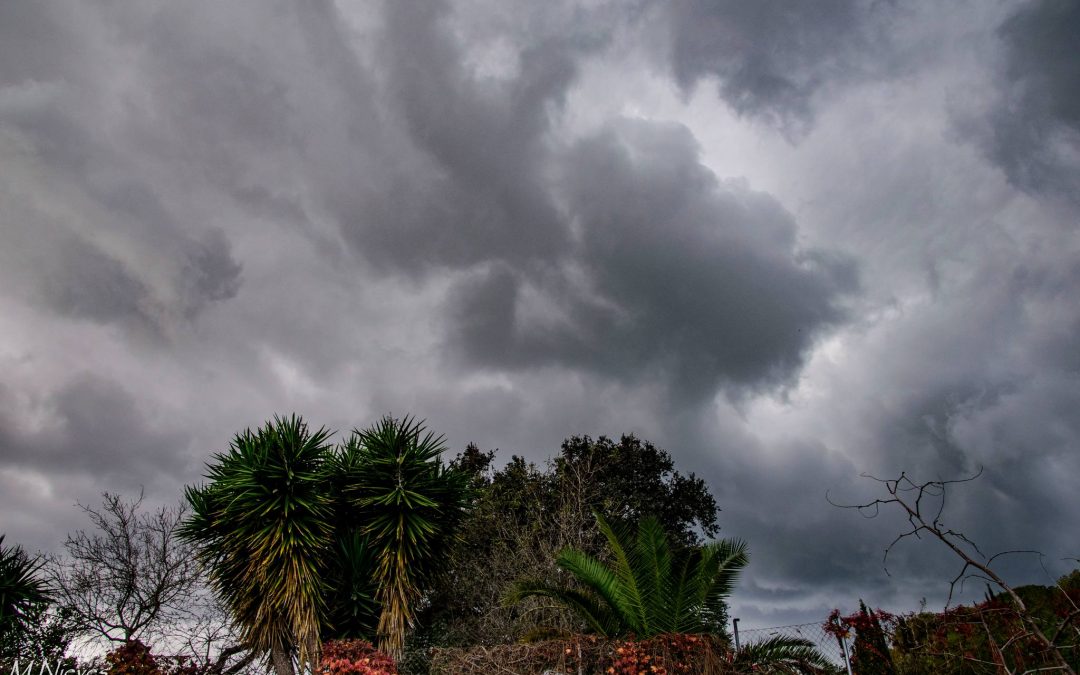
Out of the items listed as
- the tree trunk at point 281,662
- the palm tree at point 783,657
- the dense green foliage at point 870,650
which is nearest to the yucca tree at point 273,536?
the tree trunk at point 281,662

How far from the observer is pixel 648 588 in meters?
10.5

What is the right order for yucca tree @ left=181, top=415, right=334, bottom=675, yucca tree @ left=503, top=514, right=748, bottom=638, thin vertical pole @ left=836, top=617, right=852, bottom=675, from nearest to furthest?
thin vertical pole @ left=836, top=617, right=852, bottom=675, yucca tree @ left=503, top=514, right=748, bottom=638, yucca tree @ left=181, top=415, right=334, bottom=675

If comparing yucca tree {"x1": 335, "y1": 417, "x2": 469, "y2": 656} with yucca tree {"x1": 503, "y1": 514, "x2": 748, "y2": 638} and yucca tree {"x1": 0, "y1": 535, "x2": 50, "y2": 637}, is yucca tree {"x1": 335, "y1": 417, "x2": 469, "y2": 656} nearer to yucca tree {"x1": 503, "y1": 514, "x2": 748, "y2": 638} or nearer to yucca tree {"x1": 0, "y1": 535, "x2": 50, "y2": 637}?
yucca tree {"x1": 503, "y1": 514, "x2": 748, "y2": 638}

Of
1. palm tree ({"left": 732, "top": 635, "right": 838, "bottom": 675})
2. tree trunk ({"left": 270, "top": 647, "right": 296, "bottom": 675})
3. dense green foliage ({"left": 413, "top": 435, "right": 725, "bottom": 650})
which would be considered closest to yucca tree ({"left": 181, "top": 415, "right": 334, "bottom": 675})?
tree trunk ({"left": 270, "top": 647, "right": 296, "bottom": 675})

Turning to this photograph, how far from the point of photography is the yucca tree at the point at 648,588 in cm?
1024

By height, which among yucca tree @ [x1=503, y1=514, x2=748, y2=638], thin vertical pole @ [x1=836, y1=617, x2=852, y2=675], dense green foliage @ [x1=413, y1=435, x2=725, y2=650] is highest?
dense green foliage @ [x1=413, y1=435, x2=725, y2=650]

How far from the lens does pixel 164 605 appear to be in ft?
48.3

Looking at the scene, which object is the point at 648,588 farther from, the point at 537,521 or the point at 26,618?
the point at 26,618

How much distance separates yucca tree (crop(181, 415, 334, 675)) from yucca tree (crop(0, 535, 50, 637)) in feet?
14.4

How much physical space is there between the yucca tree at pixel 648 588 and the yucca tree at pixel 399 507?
98.4 inches

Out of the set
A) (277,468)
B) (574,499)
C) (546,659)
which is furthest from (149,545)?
(546,659)

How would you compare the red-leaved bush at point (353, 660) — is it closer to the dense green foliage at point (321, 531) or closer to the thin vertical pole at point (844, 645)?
the dense green foliage at point (321, 531)

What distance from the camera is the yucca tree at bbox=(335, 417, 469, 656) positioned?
1211 centimetres

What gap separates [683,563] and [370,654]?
4951 millimetres
